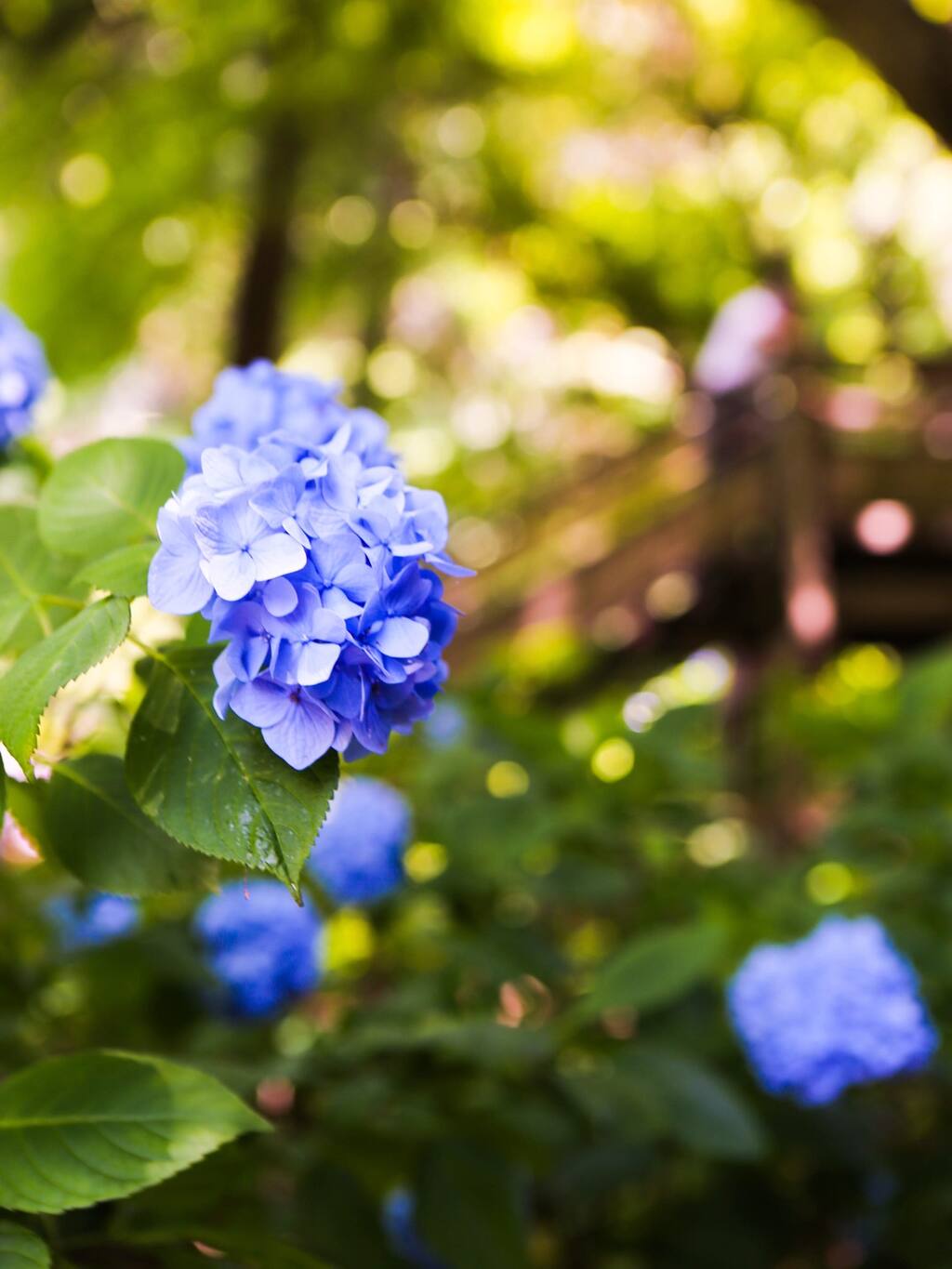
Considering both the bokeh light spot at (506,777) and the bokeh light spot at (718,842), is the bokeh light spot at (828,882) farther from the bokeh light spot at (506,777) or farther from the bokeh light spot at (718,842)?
the bokeh light spot at (506,777)

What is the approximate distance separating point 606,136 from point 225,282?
338 centimetres

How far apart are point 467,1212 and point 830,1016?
0.45 meters

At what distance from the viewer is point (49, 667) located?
55cm

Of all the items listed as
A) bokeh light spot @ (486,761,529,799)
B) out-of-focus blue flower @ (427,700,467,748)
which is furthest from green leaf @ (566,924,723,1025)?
out-of-focus blue flower @ (427,700,467,748)

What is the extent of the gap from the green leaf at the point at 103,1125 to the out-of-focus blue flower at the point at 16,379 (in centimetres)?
52

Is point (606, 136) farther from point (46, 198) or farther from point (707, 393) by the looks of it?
point (46, 198)

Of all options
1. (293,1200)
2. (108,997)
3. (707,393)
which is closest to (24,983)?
(108,997)

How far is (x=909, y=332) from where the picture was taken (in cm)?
981

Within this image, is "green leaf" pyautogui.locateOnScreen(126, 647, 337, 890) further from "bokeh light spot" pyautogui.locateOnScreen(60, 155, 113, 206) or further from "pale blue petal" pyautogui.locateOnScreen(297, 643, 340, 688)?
"bokeh light spot" pyautogui.locateOnScreen(60, 155, 113, 206)

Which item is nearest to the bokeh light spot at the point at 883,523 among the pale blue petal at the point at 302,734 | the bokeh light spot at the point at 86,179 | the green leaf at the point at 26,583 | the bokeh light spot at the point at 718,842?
the bokeh light spot at the point at 718,842

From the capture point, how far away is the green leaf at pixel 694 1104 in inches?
45.2

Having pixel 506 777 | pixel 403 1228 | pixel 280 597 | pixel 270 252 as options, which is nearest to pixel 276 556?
pixel 280 597

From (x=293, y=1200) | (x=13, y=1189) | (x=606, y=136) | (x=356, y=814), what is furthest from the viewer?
(x=606, y=136)

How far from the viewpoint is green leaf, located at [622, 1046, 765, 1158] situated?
115 centimetres
